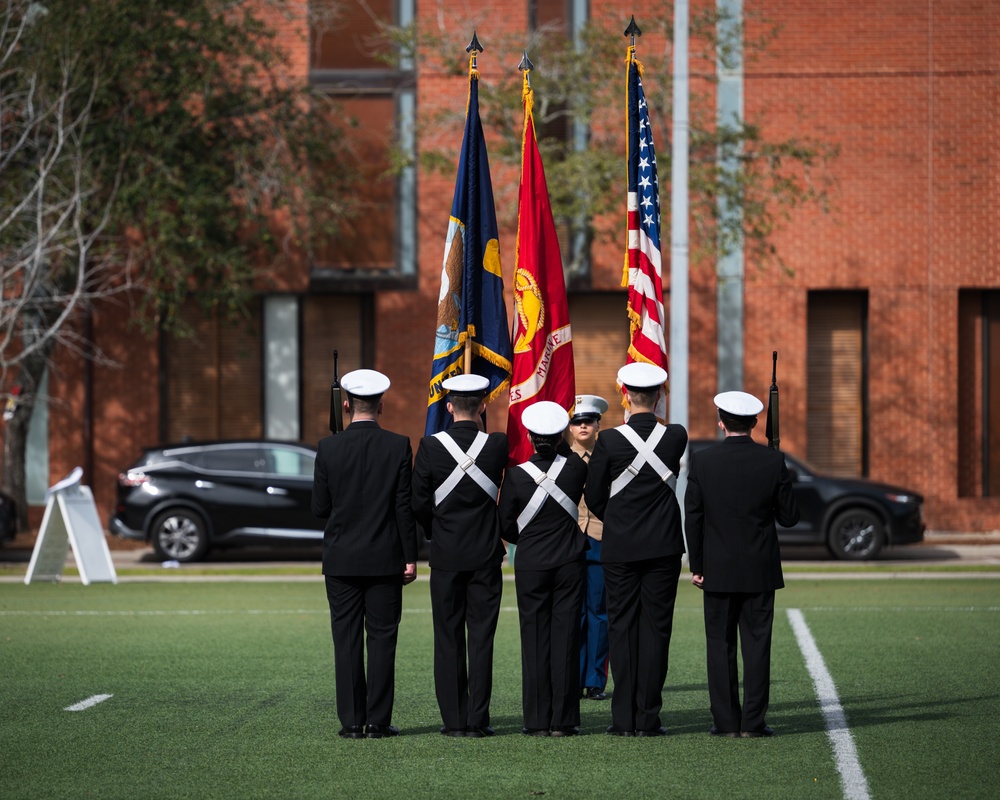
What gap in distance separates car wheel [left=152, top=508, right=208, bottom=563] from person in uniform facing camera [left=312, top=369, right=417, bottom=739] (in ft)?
40.2

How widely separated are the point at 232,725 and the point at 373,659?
3.38ft

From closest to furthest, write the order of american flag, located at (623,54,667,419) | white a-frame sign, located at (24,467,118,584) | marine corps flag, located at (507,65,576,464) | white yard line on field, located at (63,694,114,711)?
white yard line on field, located at (63,694,114,711)
marine corps flag, located at (507,65,576,464)
american flag, located at (623,54,667,419)
white a-frame sign, located at (24,467,118,584)

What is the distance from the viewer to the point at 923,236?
25172mm

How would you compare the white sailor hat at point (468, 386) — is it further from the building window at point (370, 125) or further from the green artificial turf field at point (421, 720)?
the building window at point (370, 125)

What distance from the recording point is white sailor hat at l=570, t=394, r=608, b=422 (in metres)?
9.88

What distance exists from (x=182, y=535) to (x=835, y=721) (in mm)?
13117

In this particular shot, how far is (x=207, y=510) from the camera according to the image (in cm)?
2028

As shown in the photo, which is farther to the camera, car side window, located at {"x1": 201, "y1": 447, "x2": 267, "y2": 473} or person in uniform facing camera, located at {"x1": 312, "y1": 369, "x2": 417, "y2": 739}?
car side window, located at {"x1": 201, "y1": 447, "x2": 267, "y2": 473}

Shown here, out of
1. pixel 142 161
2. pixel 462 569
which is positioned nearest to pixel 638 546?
pixel 462 569

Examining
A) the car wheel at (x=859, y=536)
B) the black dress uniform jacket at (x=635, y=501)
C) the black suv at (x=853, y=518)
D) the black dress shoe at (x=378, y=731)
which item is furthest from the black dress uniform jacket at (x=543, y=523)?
the car wheel at (x=859, y=536)

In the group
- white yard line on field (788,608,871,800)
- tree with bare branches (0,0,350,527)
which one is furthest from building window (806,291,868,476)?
white yard line on field (788,608,871,800)

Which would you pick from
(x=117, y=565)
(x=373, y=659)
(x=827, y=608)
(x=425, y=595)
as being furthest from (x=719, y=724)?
(x=117, y=565)

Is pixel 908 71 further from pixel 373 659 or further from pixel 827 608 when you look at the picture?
pixel 373 659

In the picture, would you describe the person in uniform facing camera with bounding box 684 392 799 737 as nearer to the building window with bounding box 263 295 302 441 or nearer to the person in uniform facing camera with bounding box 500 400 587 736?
the person in uniform facing camera with bounding box 500 400 587 736
